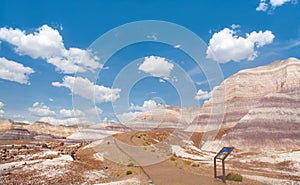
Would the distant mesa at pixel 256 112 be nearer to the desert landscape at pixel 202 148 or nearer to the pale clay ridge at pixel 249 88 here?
the pale clay ridge at pixel 249 88

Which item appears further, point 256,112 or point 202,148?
point 202,148

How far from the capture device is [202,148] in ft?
229

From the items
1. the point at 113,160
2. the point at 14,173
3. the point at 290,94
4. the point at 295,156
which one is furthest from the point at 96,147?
the point at 290,94

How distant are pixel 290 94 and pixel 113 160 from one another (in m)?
55.0

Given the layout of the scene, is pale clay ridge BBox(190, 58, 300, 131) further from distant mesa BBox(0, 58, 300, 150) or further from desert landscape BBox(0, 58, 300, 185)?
desert landscape BBox(0, 58, 300, 185)

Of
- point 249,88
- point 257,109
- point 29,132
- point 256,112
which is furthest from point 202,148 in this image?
point 29,132

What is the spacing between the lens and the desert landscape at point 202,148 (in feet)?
80.6

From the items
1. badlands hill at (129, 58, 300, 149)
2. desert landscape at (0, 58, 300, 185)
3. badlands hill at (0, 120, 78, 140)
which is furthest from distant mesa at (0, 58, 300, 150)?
badlands hill at (0, 120, 78, 140)

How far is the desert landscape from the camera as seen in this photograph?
80.6ft

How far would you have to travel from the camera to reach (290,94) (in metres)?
70.4

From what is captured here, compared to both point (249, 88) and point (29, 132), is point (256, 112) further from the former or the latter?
point (29, 132)

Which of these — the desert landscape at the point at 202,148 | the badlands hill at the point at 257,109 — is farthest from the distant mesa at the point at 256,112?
the desert landscape at the point at 202,148

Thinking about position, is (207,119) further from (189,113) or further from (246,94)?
(189,113)

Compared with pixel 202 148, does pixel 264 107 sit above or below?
above
